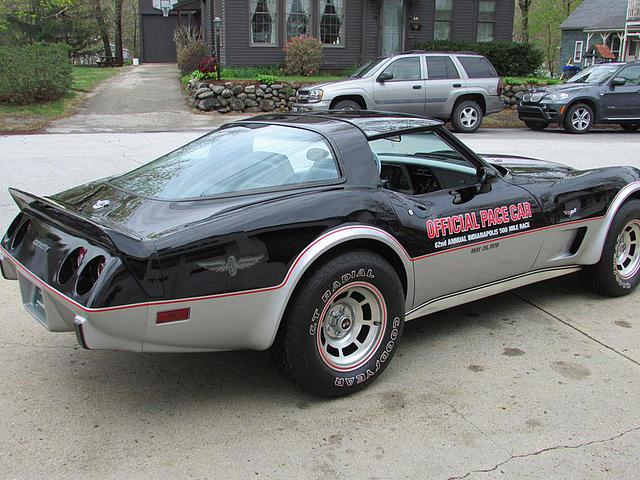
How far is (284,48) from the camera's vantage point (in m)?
22.6

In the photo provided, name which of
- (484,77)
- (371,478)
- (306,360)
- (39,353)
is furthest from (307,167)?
(484,77)

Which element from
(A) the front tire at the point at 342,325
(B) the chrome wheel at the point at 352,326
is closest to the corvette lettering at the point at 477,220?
(A) the front tire at the point at 342,325

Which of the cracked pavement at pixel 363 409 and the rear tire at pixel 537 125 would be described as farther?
the rear tire at pixel 537 125

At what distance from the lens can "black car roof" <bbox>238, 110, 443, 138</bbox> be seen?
388cm

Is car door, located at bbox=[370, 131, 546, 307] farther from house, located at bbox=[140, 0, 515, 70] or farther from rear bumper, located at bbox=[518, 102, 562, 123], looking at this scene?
house, located at bbox=[140, 0, 515, 70]

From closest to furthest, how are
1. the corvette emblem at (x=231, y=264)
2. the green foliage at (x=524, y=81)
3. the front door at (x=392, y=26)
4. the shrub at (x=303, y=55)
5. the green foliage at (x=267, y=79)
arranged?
the corvette emblem at (x=231, y=264)
the green foliage at (x=267, y=79)
the green foliage at (x=524, y=81)
the shrub at (x=303, y=55)
the front door at (x=392, y=26)

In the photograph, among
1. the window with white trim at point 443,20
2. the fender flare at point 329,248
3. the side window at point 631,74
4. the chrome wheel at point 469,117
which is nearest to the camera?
the fender flare at point 329,248

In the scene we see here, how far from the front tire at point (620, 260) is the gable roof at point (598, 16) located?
41.1 metres

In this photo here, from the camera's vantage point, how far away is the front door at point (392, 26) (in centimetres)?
2409

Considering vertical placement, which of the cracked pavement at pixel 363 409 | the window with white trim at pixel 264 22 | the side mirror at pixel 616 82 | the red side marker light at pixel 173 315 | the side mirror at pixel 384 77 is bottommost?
the cracked pavement at pixel 363 409

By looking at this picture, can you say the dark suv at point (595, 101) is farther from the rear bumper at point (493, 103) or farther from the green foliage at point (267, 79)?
the green foliage at point (267, 79)

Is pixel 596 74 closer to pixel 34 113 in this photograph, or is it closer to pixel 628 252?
pixel 628 252

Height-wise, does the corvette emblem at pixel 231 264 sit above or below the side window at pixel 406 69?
below

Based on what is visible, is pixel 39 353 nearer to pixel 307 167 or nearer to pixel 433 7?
pixel 307 167
